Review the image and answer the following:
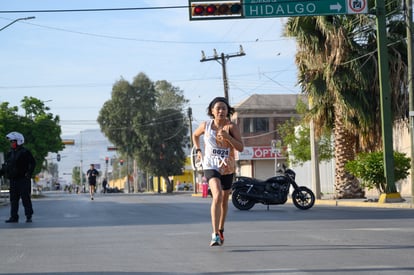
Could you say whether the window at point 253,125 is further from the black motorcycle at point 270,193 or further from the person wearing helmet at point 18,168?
the person wearing helmet at point 18,168

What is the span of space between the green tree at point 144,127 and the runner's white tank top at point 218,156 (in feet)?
221

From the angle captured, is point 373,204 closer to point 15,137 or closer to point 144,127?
point 15,137

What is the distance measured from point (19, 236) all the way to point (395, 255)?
21.5ft

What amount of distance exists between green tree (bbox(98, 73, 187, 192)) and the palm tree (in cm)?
5035

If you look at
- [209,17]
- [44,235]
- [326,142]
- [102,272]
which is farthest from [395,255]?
[326,142]

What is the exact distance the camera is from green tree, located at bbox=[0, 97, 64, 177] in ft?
211

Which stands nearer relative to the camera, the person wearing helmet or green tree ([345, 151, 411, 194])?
the person wearing helmet

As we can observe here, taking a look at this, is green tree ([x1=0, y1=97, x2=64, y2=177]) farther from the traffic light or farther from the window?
the traffic light

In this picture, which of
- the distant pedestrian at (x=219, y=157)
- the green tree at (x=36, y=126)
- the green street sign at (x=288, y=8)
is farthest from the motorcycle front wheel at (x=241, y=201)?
the green tree at (x=36, y=126)

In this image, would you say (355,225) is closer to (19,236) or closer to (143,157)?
(19,236)

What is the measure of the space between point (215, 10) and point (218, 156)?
12.3 metres

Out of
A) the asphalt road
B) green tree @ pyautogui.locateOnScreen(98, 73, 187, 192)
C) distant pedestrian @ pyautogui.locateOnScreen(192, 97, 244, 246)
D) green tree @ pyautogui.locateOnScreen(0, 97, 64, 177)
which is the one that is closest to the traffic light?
the asphalt road

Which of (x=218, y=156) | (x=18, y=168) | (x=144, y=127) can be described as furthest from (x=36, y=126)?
(x=218, y=156)

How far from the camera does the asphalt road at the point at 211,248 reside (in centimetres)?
814
